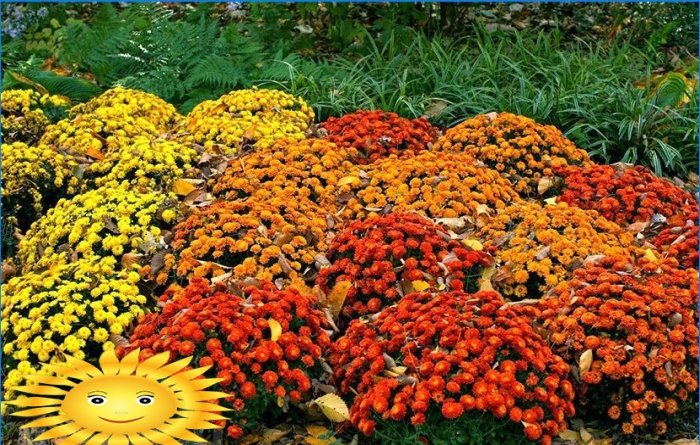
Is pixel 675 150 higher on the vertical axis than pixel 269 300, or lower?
lower

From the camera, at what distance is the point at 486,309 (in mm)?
3965

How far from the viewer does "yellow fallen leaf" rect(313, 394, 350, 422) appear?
152 inches

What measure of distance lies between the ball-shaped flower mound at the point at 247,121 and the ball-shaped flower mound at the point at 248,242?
1076 mm

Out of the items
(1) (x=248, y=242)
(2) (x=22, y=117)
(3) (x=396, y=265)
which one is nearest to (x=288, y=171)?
(1) (x=248, y=242)

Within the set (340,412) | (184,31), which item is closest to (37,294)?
(340,412)

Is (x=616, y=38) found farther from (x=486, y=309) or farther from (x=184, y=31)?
(x=486, y=309)

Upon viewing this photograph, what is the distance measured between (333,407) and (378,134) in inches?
106

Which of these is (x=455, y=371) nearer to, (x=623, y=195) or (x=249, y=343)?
(x=249, y=343)

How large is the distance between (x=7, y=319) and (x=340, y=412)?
1.51 metres

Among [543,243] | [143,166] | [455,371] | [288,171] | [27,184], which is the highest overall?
[455,371]

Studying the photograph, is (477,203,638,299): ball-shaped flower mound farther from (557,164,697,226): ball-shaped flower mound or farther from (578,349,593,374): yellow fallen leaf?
Answer: (578,349,593,374): yellow fallen leaf

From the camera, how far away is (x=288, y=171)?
5.50 meters

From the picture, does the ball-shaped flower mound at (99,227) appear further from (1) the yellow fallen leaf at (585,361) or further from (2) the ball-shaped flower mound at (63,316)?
(1) the yellow fallen leaf at (585,361)

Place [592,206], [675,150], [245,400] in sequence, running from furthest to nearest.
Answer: [675,150] < [592,206] < [245,400]
